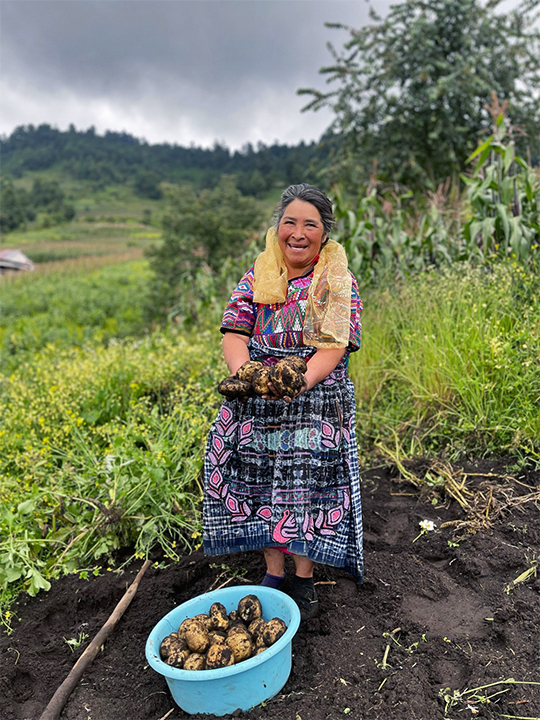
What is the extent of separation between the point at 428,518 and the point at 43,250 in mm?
31146

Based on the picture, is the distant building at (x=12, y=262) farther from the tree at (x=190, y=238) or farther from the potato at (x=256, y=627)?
the potato at (x=256, y=627)

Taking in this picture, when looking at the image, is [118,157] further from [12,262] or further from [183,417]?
[183,417]

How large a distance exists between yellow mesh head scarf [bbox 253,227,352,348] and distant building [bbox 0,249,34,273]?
75.8 feet

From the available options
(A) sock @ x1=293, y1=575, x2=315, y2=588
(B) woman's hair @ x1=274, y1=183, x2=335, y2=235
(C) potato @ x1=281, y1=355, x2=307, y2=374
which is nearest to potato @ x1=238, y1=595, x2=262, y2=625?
(A) sock @ x1=293, y1=575, x2=315, y2=588

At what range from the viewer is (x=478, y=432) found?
297 centimetres

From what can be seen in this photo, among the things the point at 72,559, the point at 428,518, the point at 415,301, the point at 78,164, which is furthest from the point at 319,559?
the point at 78,164

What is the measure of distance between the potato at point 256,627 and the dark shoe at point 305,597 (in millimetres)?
274

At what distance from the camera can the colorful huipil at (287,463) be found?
1.91 m

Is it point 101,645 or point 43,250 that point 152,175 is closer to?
point 43,250

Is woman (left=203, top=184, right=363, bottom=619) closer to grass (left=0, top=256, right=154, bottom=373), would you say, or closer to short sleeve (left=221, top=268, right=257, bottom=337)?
short sleeve (left=221, top=268, right=257, bottom=337)

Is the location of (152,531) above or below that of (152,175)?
below

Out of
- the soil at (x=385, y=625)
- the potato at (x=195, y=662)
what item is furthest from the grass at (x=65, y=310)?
the potato at (x=195, y=662)

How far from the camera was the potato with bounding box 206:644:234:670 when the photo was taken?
1.64 m

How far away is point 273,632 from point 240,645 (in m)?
0.12
